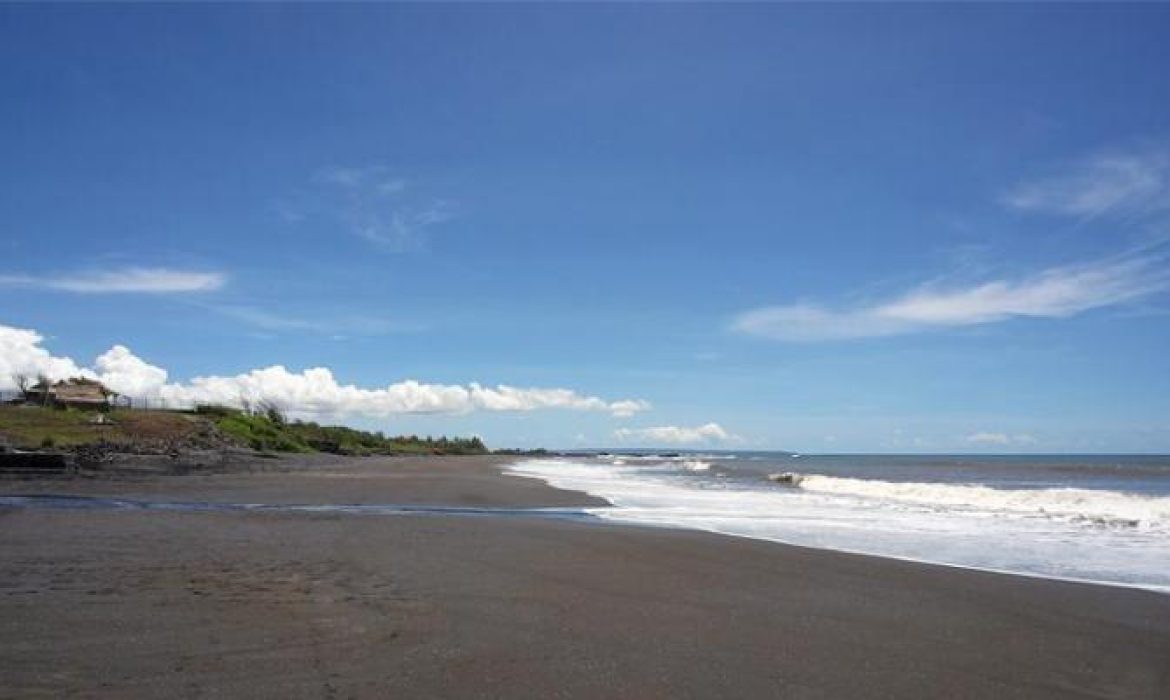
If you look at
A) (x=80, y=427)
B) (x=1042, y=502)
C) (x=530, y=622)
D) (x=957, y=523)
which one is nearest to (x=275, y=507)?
(x=530, y=622)

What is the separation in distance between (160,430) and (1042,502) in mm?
45360

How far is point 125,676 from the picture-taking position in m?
6.02

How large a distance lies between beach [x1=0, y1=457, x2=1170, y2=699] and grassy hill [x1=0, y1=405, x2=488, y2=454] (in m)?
28.4

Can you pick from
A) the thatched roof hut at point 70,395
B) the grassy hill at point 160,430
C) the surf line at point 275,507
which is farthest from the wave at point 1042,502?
the thatched roof hut at point 70,395

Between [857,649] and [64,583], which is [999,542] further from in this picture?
[64,583]

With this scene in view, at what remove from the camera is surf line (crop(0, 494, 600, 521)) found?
19.5 m

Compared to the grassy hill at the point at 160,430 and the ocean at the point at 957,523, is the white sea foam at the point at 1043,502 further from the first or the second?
the grassy hill at the point at 160,430

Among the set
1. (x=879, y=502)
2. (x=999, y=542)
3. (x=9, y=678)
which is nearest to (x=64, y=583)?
(x=9, y=678)

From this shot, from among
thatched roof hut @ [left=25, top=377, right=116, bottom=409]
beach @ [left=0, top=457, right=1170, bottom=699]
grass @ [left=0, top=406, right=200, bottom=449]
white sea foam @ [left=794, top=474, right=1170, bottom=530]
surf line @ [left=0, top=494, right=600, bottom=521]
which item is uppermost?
thatched roof hut @ [left=25, top=377, right=116, bottom=409]

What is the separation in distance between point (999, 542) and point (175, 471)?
105 ft

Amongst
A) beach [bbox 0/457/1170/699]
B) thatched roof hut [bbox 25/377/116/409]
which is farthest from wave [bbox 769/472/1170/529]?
thatched roof hut [bbox 25/377/116/409]

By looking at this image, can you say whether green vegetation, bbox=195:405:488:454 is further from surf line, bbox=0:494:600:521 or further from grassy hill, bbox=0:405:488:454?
surf line, bbox=0:494:600:521

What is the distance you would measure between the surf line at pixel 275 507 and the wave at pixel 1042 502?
13025 mm

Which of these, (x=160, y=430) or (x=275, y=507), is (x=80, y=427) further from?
(x=275, y=507)
